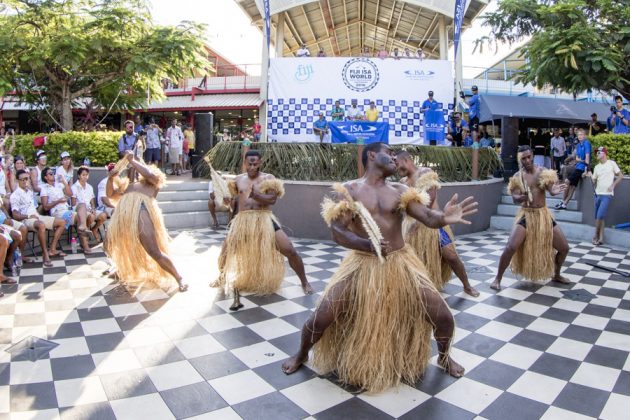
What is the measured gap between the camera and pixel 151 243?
4254mm

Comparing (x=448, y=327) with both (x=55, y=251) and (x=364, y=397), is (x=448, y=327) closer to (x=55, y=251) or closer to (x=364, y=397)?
(x=364, y=397)

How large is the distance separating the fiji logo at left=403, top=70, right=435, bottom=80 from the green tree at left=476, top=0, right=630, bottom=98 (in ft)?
10.3

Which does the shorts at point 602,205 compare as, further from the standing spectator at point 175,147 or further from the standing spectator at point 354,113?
the standing spectator at point 175,147

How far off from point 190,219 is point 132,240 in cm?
398

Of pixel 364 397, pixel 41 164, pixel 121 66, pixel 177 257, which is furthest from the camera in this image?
pixel 121 66

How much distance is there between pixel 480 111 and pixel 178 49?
861 centimetres

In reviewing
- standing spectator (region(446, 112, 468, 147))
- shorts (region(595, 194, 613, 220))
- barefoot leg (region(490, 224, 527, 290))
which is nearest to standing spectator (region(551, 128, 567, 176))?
standing spectator (region(446, 112, 468, 147))

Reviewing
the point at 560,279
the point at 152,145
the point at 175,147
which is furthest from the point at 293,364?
the point at 175,147

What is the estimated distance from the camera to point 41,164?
258 inches

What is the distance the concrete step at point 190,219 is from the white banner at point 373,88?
3996mm

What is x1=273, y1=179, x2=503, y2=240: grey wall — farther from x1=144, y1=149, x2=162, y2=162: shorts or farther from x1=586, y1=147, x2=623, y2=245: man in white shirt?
x1=144, y1=149, x2=162, y2=162: shorts

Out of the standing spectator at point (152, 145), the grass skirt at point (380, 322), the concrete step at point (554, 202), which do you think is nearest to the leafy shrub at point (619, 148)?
the concrete step at point (554, 202)

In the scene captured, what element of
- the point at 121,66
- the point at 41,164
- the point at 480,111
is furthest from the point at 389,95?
the point at 41,164

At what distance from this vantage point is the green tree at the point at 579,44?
23.2ft
